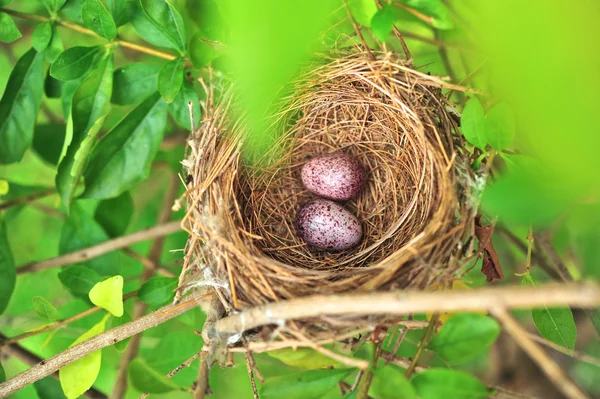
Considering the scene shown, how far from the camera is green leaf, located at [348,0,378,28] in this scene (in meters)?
1.17

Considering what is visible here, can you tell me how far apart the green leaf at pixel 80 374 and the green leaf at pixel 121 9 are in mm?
899

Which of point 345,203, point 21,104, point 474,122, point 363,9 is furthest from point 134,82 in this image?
point 474,122

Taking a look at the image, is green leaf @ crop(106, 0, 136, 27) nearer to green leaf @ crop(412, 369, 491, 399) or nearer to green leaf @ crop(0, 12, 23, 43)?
green leaf @ crop(0, 12, 23, 43)

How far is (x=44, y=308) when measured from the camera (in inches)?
54.6

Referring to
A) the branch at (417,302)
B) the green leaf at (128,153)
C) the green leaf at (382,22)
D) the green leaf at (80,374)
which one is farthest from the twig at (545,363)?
the green leaf at (128,153)

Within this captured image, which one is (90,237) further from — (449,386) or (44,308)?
(449,386)

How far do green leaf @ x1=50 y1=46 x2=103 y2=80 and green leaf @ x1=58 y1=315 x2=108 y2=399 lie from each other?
76cm

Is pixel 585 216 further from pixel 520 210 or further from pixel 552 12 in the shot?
pixel 552 12

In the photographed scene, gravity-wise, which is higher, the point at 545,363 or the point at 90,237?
the point at 545,363

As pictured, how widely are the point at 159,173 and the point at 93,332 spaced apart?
4.01 ft

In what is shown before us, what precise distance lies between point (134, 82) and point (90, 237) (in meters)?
0.56

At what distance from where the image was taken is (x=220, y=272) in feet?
4.23

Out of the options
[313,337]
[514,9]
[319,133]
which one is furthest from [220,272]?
[514,9]

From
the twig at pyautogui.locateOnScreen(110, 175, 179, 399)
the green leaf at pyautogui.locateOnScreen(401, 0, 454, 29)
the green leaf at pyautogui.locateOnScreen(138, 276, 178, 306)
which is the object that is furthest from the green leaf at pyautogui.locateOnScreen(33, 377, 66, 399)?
the green leaf at pyautogui.locateOnScreen(401, 0, 454, 29)
